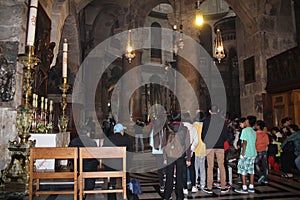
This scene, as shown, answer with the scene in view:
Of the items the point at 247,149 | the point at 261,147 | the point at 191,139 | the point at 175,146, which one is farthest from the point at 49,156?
the point at 261,147

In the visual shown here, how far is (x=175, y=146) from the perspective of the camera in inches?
169

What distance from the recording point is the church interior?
4938 mm

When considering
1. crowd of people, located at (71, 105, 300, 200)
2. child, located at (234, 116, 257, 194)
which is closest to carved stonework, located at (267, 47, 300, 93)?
crowd of people, located at (71, 105, 300, 200)

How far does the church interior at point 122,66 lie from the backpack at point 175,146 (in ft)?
3.93

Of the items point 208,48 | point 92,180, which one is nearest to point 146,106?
point 208,48

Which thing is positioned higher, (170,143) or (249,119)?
(249,119)

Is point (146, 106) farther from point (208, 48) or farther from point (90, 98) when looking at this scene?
point (208, 48)

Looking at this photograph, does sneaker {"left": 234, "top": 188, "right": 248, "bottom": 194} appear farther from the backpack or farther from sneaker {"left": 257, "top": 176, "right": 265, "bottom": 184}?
the backpack

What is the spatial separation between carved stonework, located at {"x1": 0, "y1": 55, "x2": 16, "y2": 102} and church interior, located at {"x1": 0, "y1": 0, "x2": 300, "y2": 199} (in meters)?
0.02

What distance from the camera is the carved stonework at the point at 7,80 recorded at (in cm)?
485

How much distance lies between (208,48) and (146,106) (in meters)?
7.88

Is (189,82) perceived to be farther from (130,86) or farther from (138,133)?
(138,133)

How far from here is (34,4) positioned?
155 inches

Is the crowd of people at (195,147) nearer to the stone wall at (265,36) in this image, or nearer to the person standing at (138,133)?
the stone wall at (265,36)
